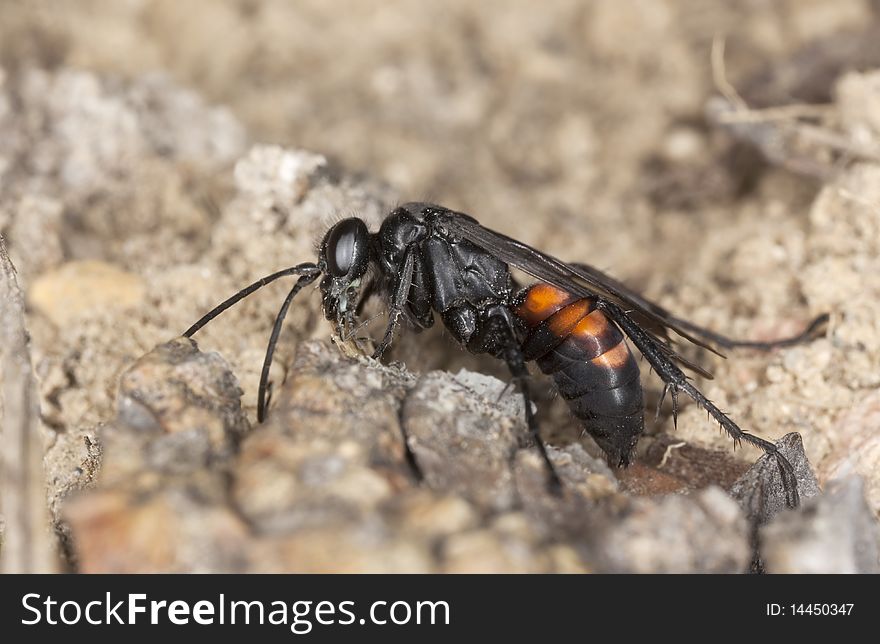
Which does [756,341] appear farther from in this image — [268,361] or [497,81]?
[497,81]

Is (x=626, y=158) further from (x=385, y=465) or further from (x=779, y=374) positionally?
(x=385, y=465)

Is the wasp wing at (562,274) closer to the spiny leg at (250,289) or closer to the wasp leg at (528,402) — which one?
the wasp leg at (528,402)

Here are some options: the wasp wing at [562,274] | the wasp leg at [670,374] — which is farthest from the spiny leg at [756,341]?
the wasp leg at [670,374]

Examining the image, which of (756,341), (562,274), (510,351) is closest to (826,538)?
(510,351)

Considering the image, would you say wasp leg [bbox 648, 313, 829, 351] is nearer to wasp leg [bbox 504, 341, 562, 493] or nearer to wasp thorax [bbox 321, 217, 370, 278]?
wasp leg [bbox 504, 341, 562, 493]

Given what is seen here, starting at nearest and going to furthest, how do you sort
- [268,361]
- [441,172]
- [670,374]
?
[268,361] < [670,374] < [441,172]

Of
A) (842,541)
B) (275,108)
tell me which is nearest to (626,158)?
(275,108)

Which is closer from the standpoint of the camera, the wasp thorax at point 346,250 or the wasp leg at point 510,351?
the wasp leg at point 510,351
